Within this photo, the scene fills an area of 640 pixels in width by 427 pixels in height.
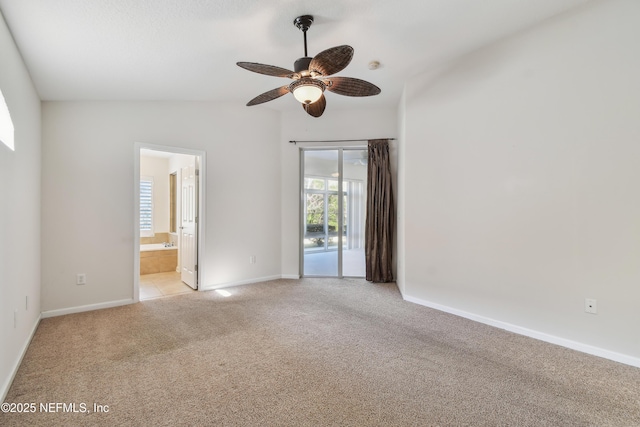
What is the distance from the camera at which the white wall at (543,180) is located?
7.91 ft

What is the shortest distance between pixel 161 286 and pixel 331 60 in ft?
14.0

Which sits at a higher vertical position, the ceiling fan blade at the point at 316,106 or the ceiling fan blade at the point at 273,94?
the ceiling fan blade at the point at 273,94

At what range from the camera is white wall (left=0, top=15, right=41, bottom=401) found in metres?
2.04

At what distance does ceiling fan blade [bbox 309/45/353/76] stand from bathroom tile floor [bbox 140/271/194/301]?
3615 mm

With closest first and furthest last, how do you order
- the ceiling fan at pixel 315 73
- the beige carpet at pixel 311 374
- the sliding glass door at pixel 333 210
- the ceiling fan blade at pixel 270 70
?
the beige carpet at pixel 311 374
the ceiling fan at pixel 315 73
the ceiling fan blade at pixel 270 70
the sliding glass door at pixel 333 210

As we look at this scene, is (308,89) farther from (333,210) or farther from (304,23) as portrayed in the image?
(333,210)

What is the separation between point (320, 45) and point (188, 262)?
3.71 metres

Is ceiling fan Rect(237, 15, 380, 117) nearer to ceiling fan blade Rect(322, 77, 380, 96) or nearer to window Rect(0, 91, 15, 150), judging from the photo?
ceiling fan blade Rect(322, 77, 380, 96)

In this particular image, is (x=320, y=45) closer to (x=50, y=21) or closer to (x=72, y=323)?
(x=50, y=21)

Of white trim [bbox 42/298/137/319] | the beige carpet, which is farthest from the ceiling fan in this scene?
white trim [bbox 42/298/137/319]

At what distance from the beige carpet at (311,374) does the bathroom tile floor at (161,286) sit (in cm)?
93

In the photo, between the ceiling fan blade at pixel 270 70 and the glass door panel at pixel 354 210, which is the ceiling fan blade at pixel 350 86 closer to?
the ceiling fan blade at pixel 270 70

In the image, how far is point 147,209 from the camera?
648cm

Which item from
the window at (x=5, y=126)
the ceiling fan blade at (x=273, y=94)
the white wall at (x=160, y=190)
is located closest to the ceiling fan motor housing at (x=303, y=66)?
the ceiling fan blade at (x=273, y=94)
